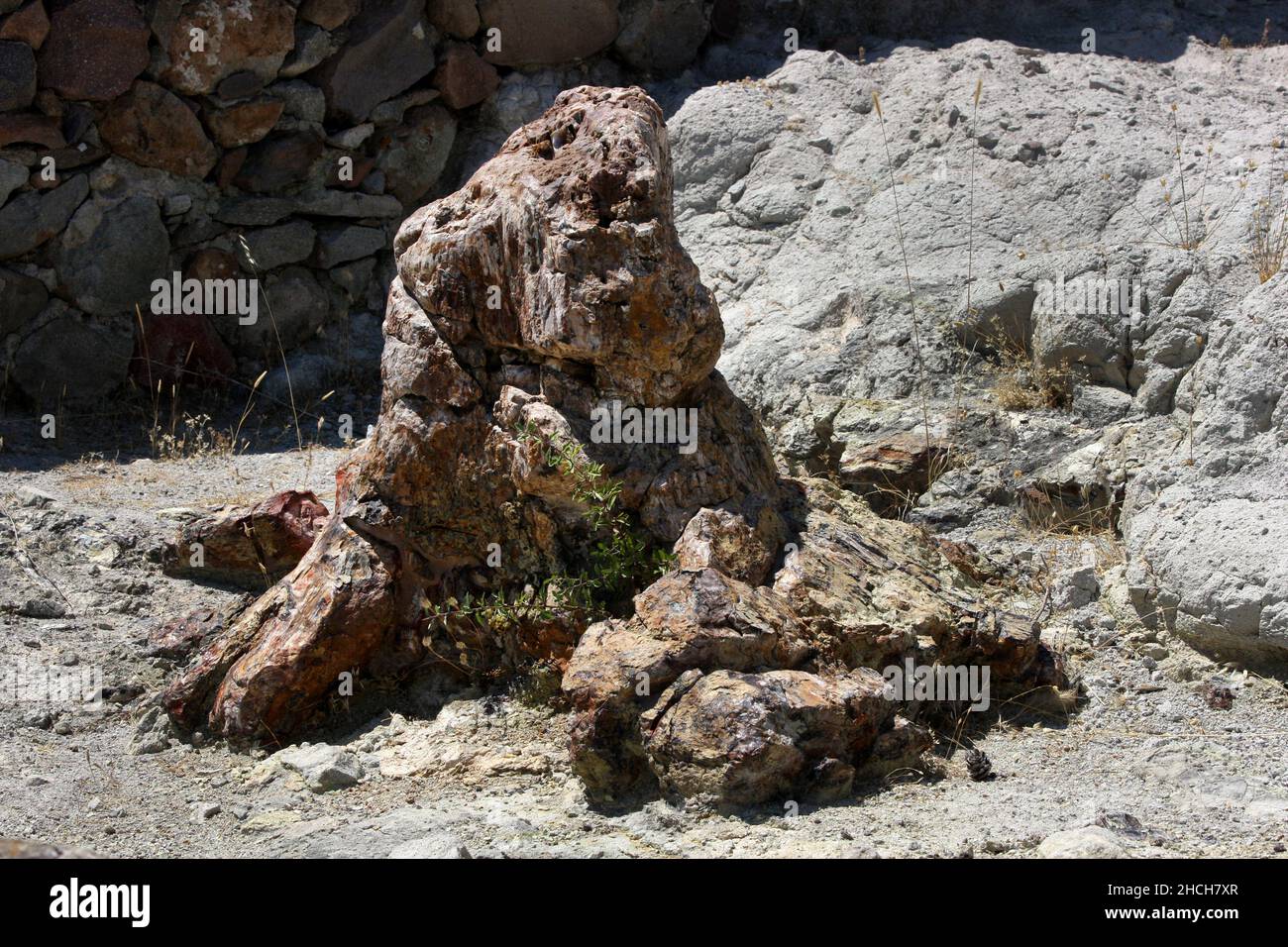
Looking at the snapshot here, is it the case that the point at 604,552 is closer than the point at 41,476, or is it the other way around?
the point at 604,552

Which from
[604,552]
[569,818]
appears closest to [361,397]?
[604,552]

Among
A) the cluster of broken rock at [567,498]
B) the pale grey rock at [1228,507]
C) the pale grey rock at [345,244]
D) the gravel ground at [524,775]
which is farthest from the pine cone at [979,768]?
the pale grey rock at [345,244]

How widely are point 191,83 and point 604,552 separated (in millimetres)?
4652

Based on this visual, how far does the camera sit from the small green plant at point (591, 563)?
4340 mm

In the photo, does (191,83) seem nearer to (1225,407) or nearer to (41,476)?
(41,476)

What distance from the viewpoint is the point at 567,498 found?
4414 mm

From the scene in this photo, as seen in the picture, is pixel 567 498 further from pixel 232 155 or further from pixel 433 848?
pixel 232 155

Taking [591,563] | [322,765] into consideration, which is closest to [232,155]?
[591,563]

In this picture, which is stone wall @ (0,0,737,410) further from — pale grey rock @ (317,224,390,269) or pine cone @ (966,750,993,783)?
pine cone @ (966,750,993,783)

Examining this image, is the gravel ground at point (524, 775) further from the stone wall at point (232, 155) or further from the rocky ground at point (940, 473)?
the stone wall at point (232, 155)

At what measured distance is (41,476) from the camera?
6.49 m

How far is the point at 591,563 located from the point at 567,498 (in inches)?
9.4

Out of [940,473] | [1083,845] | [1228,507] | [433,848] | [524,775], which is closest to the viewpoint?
[1083,845]

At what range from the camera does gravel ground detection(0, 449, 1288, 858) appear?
3426 millimetres
